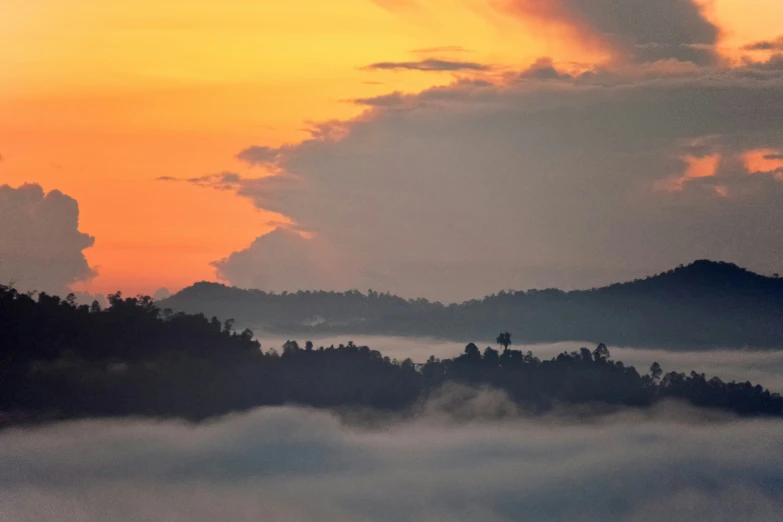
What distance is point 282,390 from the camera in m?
196

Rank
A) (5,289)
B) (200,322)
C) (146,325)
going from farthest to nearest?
(200,322) → (146,325) → (5,289)

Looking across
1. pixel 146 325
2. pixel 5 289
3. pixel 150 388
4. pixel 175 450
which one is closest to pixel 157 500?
pixel 175 450

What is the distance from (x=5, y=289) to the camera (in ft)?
509

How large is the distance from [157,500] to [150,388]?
2284 cm

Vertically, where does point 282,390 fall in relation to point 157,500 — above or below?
above

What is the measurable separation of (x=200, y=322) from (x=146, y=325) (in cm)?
1409

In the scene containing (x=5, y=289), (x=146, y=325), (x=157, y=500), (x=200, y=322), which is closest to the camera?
(x=5, y=289)

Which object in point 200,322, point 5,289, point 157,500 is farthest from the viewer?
point 157,500

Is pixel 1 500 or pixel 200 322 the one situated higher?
pixel 200 322

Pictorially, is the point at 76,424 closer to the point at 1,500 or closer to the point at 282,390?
the point at 1,500

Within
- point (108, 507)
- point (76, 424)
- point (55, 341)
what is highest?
point (55, 341)

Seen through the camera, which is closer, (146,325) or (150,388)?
(146,325)

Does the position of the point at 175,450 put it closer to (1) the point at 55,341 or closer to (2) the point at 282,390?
(2) the point at 282,390

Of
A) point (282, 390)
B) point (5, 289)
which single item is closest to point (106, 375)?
point (5, 289)
